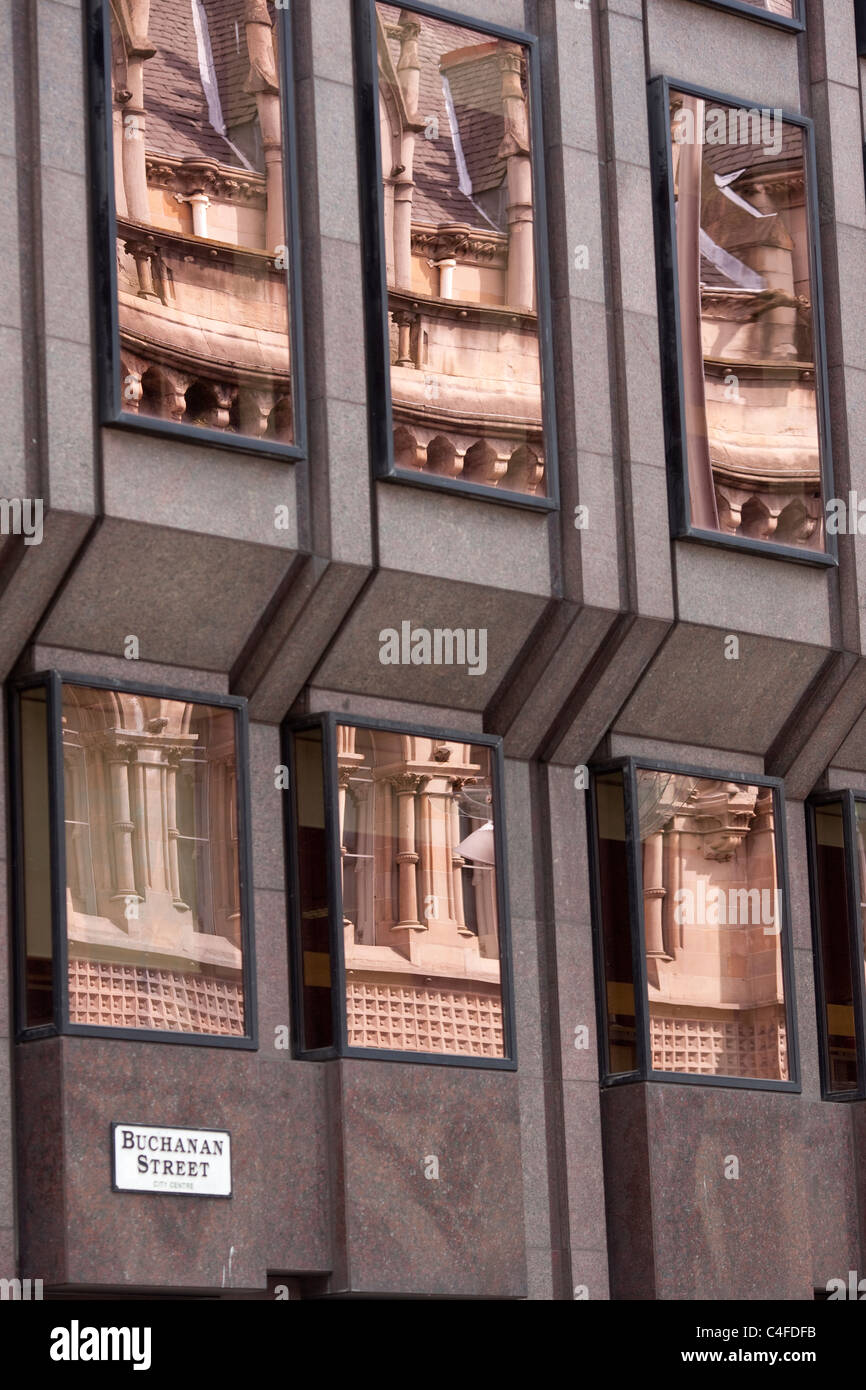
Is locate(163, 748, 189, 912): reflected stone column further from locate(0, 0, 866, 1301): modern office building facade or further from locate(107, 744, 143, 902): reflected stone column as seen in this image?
locate(107, 744, 143, 902): reflected stone column

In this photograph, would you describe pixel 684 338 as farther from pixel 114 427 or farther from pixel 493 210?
pixel 114 427

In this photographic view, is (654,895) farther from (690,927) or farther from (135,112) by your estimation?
(135,112)

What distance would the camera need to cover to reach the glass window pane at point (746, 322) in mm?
25281

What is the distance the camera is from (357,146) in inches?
925

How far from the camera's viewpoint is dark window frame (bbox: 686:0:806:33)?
26.1 meters

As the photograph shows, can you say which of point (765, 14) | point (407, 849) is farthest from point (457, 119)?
point (407, 849)

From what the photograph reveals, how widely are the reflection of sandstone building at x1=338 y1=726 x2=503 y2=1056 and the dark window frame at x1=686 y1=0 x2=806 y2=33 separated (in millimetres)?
7251

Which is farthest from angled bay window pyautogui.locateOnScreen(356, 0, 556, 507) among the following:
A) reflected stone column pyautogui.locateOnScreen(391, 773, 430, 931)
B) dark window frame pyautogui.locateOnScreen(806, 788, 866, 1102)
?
dark window frame pyautogui.locateOnScreen(806, 788, 866, 1102)

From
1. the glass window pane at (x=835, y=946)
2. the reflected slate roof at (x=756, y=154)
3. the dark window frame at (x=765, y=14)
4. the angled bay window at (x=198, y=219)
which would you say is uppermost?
the dark window frame at (x=765, y=14)

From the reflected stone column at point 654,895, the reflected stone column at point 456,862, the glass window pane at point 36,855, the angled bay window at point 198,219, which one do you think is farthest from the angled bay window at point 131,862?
the reflected stone column at point 654,895

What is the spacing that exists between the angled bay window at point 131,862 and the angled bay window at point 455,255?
111 inches

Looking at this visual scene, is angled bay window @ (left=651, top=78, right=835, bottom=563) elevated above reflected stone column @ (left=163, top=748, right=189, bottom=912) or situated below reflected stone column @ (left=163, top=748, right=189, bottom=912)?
above

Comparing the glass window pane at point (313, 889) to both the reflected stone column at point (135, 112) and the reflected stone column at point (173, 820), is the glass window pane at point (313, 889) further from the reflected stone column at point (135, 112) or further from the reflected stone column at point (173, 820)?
the reflected stone column at point (135, 112)

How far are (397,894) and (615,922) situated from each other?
93.6 inches
